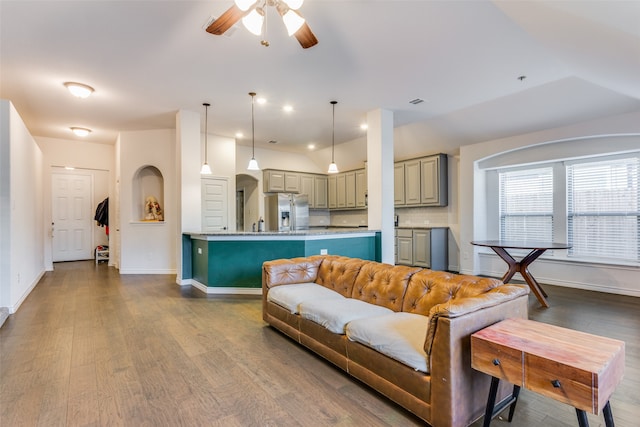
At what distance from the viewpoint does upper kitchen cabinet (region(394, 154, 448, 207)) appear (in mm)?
6504

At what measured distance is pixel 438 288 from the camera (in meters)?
2.36

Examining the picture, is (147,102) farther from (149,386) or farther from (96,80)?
(149,386)

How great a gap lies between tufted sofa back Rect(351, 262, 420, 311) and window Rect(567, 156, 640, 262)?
436 centimetres

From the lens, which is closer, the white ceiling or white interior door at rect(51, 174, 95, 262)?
the white ceiling

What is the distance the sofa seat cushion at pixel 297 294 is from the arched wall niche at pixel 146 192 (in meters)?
4.36

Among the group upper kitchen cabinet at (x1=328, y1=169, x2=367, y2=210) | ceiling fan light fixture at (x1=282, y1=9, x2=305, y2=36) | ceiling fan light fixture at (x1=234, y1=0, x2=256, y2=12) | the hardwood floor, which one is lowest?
the hardwood floor

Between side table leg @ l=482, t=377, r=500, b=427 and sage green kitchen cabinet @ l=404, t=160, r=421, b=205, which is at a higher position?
sage green kitchen cabinet @ l=404, t=160, r=421, b=205

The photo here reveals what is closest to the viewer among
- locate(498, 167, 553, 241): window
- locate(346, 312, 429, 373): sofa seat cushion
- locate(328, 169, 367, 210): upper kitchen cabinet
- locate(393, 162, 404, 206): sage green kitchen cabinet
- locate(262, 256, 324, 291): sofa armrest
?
locate(346, 312, 429, 373): sofa seat cushion

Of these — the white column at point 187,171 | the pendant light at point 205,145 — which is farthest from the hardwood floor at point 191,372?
the pendant light at point 205,145

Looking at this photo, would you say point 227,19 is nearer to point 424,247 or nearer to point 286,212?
point 424,247

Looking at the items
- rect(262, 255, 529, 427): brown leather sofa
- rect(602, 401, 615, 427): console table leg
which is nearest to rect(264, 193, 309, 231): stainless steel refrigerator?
rect(262, 255, 529, 427): brown leather sofa

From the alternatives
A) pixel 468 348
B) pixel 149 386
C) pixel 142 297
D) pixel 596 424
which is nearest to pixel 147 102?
pixel 142 297

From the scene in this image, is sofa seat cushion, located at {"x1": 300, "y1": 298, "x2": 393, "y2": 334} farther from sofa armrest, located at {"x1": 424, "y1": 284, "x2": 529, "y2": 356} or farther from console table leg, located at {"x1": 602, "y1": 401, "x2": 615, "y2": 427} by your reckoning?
console table leg, located at {"x1": 602, "y1": 401, "x2": 615, "y2": 427}

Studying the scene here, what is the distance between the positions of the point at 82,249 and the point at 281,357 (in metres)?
8.07
